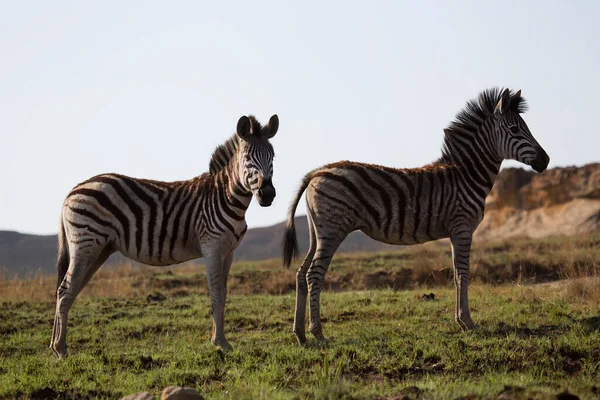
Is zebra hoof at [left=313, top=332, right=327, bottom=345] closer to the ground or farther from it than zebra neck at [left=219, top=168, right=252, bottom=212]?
closer to the ground

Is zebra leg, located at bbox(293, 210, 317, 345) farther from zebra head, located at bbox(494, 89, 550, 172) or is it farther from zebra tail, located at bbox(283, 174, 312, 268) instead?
zebra head, located at bbox(494, 89, 550, 172)

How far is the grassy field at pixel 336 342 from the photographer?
642cm

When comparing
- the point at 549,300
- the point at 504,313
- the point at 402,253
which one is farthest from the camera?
the point at 402,253

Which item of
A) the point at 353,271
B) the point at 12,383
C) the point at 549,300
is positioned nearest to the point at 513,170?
the point at 353,271

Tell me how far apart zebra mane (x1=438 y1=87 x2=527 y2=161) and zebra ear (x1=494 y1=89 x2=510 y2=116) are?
18 centimetres

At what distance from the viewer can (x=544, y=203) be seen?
114 ft

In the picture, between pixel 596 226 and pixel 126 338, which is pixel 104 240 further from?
pixel 596 226

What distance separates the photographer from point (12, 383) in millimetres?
6828

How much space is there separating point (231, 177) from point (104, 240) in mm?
1805

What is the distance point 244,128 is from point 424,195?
2.75 metres

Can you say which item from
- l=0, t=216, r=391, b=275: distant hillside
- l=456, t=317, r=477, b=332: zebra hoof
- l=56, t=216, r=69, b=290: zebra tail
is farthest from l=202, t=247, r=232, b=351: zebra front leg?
l=0, t=216, r=391, b=275: distant hillside

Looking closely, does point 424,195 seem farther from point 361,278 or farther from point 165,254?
point 361,278

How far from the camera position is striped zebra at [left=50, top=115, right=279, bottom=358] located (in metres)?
8.65

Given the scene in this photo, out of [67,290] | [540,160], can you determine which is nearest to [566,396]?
[540,160]
